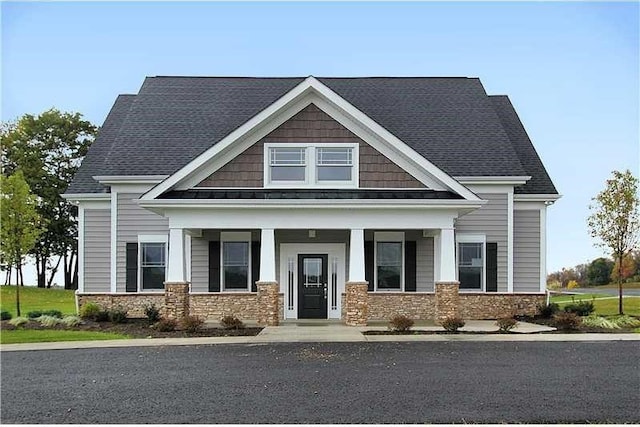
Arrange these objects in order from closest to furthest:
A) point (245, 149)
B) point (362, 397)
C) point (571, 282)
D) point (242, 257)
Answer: point (362, 397)
point (245, 149)
point (242, 257)
point (571, 282)

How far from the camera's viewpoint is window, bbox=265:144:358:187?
2108 cm

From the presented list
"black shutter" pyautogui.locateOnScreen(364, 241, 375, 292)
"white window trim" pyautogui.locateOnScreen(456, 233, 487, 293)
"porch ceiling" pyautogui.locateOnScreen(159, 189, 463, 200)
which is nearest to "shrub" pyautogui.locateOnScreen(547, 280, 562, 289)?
"white window trim" pyautogui.locateOnScreen(456, 233, 487, 293)

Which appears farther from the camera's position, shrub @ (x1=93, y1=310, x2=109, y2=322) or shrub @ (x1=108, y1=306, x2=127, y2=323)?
shrub @ (x1=93, y1=310, x2=109, y2=322)

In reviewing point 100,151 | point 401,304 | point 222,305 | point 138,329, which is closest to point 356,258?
point 401,304

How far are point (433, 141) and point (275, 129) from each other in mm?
6618

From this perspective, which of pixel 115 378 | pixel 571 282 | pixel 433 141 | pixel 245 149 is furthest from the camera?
pixel 571 282

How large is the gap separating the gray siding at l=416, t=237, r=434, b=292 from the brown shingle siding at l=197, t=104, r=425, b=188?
287 cm

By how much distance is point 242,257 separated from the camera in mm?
22797

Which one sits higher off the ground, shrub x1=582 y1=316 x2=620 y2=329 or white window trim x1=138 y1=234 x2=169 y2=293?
white window trim x1=138 y1=234 x2=169 y2=293

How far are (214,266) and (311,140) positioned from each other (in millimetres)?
5346

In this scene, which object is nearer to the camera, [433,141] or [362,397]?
[362,397]

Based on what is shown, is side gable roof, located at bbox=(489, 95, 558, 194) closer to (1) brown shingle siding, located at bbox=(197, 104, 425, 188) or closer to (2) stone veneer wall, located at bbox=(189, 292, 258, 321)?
(1) brown shingle siding, located at bbox=(197, 104, 425, 188)

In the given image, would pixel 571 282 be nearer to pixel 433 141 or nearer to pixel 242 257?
pixel 433 141

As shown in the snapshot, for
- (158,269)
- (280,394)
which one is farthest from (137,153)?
Answer: (280,394)
